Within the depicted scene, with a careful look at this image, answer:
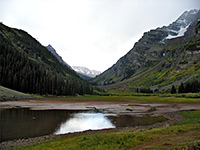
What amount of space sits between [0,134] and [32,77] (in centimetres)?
10301

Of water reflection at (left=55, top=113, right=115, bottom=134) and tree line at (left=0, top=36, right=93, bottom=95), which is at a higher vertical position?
tree line at (left=0, top=36, right=93, bottom=95)

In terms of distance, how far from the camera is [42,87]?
395ft

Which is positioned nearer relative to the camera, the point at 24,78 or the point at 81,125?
the point at 81,125

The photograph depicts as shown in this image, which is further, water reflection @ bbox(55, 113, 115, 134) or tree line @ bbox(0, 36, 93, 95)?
tree line @ bbox(0, 36, 93, 95)

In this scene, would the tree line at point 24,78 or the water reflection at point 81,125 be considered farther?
the tree line at point 24,78

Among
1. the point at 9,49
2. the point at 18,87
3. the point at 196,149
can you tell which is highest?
the point at 9,49

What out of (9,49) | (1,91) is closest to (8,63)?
(9,49)

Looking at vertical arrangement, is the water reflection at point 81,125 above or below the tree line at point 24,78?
below

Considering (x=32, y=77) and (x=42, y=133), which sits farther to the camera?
(x=32, y=77)

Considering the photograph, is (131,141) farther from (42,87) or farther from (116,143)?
(42,87)

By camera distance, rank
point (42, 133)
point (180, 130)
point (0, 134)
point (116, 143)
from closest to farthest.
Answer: point (116, 143)
point (180, 130)
point (0, 134)
point (42, 133)

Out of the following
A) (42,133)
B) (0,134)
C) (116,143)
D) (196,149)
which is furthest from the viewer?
(42,133)

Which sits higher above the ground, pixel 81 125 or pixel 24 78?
pixel 24 78

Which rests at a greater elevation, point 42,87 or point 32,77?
point 32,77
